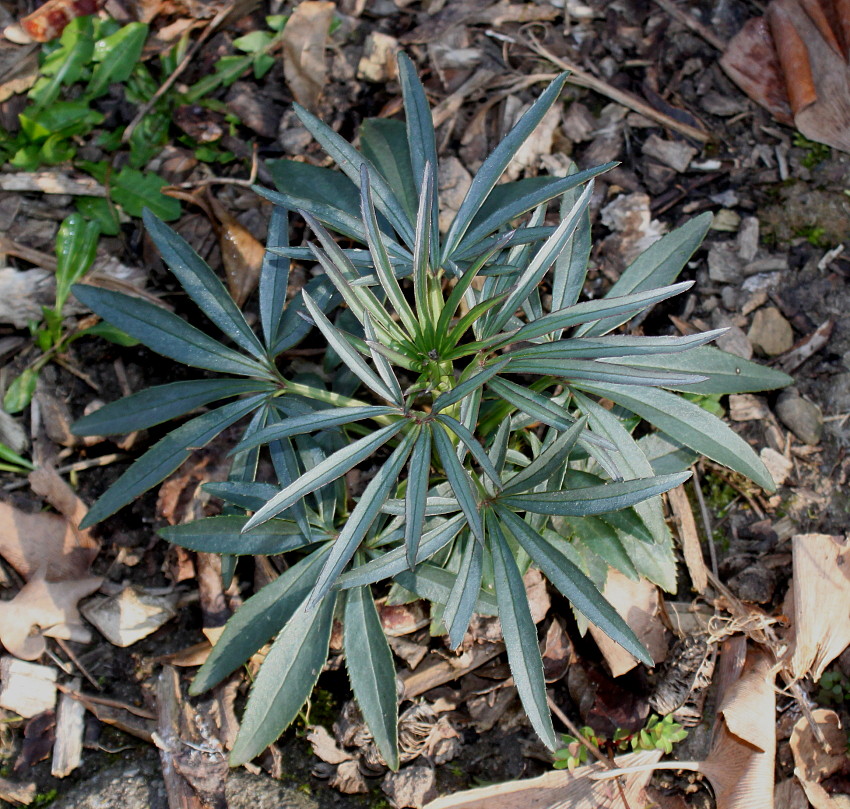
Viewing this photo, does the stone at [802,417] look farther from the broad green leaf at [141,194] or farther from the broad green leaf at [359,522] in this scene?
the broad green leaf at [141,194]

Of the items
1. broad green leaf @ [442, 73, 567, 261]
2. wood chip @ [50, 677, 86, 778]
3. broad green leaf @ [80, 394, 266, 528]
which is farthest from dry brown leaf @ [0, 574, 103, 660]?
broad green leaf @ [442, 73, 567, 261]

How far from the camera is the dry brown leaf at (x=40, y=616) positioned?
2.11 meters

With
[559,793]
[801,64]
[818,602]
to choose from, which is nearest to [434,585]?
[559,793]

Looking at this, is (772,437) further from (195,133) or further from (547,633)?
(195,133)

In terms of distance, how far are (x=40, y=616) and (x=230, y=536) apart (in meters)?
0.81

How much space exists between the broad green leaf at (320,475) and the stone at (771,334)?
1.33 meters

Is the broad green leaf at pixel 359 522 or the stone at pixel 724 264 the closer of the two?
the broad green leaf at pixel 359 522

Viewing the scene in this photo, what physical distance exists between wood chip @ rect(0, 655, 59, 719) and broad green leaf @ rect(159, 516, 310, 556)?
2.42 ft

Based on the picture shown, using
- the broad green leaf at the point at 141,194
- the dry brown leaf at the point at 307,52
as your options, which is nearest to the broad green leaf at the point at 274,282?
the broad green leaf at the point at 141,194

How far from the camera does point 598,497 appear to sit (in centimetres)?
145

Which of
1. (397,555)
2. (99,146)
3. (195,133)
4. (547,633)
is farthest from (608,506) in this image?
(99,146)

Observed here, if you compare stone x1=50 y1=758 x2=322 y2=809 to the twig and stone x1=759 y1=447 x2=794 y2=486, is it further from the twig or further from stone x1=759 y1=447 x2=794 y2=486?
stone x1=759 y1=447 x2=794 y2=486

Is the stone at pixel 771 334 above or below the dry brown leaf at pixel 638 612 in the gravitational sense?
above

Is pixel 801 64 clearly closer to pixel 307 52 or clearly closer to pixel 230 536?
pixel 307 52
